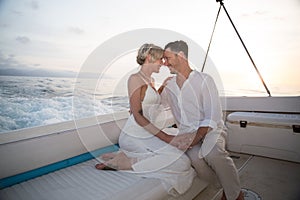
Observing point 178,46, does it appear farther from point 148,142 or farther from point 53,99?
point 53,99

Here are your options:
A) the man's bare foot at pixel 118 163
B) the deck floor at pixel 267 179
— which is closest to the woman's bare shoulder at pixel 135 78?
the man's bare foot at pixel 118 163

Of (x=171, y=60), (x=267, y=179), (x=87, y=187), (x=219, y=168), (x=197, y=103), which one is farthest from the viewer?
(x=267, y=179)

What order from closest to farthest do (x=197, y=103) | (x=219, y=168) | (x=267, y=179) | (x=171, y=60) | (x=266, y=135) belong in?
1. (x=219, y=168)
2. (x=197, y=103)
3. (x=171, y=60)
4. (x=267, y=179)
5. (x=266, y=135)

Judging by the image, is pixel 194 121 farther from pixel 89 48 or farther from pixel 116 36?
pixel 89 48

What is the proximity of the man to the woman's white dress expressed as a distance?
0.07 m

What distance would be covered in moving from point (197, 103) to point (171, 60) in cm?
37

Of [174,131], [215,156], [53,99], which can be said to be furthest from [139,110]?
[53,99]

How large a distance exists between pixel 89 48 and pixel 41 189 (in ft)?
4.31

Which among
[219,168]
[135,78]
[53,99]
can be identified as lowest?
[219,168]

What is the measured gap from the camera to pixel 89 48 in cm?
190

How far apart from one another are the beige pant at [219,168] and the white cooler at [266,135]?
1005 millimetres

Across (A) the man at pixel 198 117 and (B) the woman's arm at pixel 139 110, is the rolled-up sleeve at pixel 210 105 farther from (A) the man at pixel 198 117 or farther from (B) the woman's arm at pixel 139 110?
(B) the woman's arm at pixel 139 110

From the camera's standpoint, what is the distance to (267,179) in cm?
158

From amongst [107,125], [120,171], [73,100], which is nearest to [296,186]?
[120,171]
